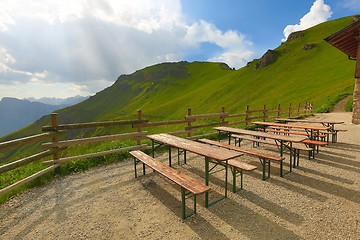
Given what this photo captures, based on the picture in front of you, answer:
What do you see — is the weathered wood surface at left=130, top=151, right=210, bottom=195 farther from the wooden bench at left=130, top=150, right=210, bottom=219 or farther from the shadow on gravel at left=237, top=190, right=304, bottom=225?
the shadow on gravel at left=237, top=190, right=304, bottom=225

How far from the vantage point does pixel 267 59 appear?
2717 inches

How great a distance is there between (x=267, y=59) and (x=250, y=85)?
638 inches

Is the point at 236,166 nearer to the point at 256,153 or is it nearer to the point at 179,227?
the point at 256,153

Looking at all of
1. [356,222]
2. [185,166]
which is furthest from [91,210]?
[356,222]

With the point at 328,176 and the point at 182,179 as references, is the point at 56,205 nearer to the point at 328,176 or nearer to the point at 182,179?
the point at 182,179

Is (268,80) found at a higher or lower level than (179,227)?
higher

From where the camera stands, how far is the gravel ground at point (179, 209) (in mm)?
3863

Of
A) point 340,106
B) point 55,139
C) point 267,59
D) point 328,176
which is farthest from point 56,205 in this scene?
point 267,59

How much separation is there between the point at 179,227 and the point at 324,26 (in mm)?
102813

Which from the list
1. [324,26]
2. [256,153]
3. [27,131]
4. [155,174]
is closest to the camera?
[256,153]

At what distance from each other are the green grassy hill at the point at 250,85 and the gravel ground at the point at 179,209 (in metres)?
21.2

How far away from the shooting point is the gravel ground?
12.7 feet

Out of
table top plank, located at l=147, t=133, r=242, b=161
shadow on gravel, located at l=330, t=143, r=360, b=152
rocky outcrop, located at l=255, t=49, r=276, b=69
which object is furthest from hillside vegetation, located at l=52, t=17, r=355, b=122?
table top plank, located at l=147, t=133, r=242, b=161

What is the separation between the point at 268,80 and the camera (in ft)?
192
